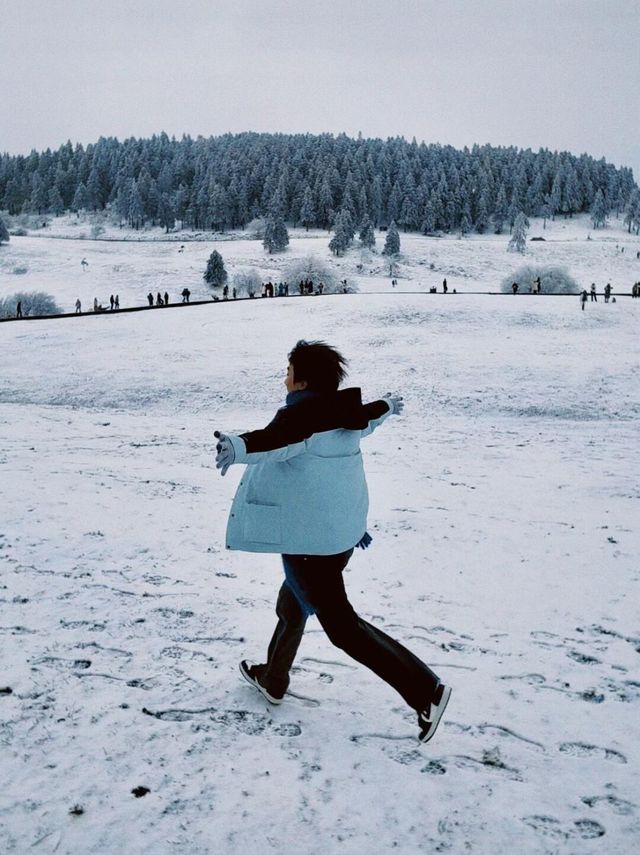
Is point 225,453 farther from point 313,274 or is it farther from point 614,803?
point 313,274

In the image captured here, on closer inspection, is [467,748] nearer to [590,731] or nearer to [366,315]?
[590,731]

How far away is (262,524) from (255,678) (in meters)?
1.08

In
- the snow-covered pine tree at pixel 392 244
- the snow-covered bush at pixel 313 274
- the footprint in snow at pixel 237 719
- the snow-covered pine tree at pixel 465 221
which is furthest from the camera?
the snow-covered pine tree at pixel 465 221

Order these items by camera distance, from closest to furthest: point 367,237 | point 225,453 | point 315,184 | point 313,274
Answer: point 225,453
point 313,274
point 367,237
point 315,184

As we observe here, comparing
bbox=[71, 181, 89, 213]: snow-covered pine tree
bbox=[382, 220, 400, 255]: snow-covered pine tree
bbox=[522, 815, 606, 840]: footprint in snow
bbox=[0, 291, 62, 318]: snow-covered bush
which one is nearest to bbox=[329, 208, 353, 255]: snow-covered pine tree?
bbox=[382, 220, 400, 255]: snow-covered pine tree

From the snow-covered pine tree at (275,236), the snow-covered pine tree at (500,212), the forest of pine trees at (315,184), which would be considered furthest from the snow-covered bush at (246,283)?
the snow-covered pine tree at (500,212)

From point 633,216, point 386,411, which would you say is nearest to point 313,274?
point 386,411

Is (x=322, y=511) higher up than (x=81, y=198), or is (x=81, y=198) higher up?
(x=81, y=198)

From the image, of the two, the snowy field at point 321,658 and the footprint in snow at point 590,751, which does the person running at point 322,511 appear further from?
the footprint in snow at point 590,751

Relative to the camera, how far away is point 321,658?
3867 mm

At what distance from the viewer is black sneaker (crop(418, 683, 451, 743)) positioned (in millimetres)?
2984

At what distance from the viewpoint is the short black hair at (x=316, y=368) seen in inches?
112

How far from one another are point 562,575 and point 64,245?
95.3 metres

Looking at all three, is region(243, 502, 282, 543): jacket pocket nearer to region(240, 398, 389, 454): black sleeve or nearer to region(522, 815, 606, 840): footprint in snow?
→ region(240, 398, 389, 454): black sleeve
